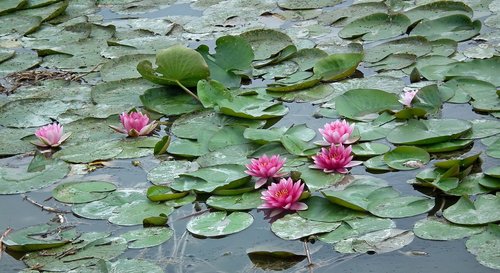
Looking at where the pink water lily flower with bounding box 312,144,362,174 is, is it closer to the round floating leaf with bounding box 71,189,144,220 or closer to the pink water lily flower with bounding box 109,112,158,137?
the round floating leaf with bounding box 71,189,144,220

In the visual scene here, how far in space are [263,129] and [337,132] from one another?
0.42m

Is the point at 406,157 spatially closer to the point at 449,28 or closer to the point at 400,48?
the point at 400,48

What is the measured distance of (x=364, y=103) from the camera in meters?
3.98

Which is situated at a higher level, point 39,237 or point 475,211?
point 475,211

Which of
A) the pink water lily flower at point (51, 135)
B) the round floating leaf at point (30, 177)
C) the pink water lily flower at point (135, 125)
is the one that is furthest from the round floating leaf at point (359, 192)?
the pink water lily flower at point (51, 135)

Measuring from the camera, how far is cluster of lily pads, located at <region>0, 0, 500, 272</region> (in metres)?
3.10

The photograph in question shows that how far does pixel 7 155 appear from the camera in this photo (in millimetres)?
3959

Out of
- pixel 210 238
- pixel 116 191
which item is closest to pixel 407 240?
pixel 210 238

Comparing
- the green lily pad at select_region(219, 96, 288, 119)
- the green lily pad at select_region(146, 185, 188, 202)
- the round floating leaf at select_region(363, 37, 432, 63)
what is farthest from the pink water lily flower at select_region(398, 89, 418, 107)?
the green lily pad at select_region(146, 185, 188, 202)

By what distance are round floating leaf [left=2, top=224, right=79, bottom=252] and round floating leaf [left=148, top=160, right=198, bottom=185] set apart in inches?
17.8

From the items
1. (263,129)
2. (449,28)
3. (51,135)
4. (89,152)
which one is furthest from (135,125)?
(449,28)

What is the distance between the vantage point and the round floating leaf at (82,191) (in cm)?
345

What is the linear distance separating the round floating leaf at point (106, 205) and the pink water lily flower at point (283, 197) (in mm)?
536

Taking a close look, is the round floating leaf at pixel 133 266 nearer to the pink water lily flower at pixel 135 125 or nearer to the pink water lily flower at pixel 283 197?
the pink water lily flower at pixel 283 197
